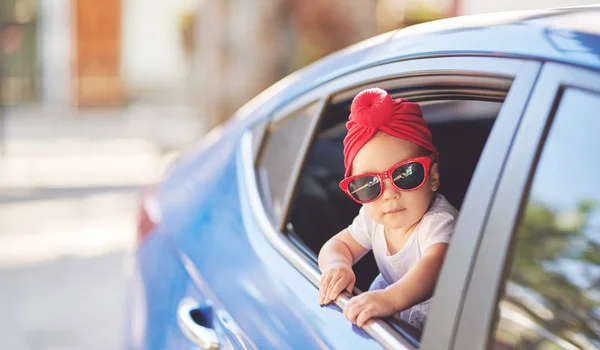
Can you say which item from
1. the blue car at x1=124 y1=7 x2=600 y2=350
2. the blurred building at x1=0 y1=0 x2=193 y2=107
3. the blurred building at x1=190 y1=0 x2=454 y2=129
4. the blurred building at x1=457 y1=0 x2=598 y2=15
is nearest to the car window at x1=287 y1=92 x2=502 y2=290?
the blue car at x1=124 y1=7 x2=600 y2=350

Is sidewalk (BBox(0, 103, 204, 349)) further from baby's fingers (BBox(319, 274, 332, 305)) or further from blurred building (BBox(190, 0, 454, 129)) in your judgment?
baby's fingers (BBox(319, 274, 332, 305))

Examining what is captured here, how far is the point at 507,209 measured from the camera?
1315 mm

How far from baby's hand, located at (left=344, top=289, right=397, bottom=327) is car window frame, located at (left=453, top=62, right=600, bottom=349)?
23 cm

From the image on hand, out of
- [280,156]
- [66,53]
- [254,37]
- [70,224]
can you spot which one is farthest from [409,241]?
[66,53]

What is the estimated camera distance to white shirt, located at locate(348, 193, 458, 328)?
160cm

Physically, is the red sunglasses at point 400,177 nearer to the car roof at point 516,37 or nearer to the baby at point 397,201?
the baby at point 397,201

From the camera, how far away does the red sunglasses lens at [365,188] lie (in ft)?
5.30

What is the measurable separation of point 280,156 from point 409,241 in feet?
2.03

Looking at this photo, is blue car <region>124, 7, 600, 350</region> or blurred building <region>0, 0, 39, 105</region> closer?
blue car <region>124, 7, 600, 350</region>

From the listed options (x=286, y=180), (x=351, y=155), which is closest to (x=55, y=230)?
(x=286, y=180)

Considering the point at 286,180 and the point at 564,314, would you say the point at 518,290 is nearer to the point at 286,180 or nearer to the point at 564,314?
the point at 564,314

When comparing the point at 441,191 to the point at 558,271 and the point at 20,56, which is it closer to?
the point at 558,271

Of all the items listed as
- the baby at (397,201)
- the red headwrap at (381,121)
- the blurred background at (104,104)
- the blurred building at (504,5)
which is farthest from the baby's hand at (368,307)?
the blurred building at (504,5)

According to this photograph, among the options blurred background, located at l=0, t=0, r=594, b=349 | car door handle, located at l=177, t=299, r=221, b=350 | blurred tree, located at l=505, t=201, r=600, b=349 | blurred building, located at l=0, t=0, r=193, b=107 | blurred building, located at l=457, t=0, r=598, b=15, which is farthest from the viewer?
blurred building, located at l=0, t=0, r=193, b=107
